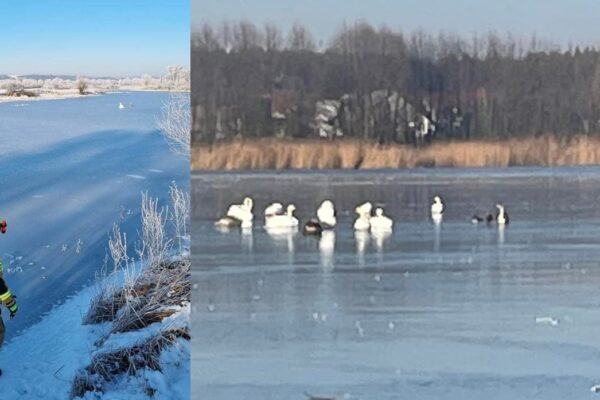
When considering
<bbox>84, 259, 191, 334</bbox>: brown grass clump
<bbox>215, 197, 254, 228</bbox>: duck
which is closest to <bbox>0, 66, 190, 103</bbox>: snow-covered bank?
<bbox>84, 259, 191, 334</bbox>: brown grass clump

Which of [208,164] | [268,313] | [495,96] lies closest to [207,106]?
[208,164]

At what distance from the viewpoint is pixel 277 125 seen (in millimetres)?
5250

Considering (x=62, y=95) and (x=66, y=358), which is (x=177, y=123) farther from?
(x=66, y=358)

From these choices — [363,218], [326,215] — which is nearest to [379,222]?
[363,218]

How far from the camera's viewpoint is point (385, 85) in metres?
5.70

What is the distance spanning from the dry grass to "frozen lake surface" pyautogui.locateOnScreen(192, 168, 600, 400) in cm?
8

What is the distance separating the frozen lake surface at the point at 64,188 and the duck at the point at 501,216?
255 cm

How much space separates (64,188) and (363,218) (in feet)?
7.30

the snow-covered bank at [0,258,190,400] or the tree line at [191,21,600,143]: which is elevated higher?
the tree line at [191,21,600,143]

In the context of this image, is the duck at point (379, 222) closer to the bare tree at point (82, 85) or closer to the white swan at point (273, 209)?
the white swan at point (273, 209)

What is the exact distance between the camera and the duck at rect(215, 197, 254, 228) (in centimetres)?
511

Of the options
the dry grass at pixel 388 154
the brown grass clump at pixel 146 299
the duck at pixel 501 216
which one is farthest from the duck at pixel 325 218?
the brown grass clump at pixel 146 299

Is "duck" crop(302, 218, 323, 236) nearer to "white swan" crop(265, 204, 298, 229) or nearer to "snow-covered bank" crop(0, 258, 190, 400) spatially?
"white swan" crop(265, 204, 298, 229)

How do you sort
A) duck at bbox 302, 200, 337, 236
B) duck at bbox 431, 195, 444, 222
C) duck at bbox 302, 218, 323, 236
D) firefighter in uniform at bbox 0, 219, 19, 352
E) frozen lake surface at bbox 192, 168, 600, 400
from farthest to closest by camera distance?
duck at bbox 431, 195, 444, 222 < duck at bbox 302, 200, 337, 236 < duck at bbox 302, 218, 323, 236 < frozen lake surface at bbox 192, 168, 600, 400 < firefighter in uniform at bbox 0, 219, 19, 352
